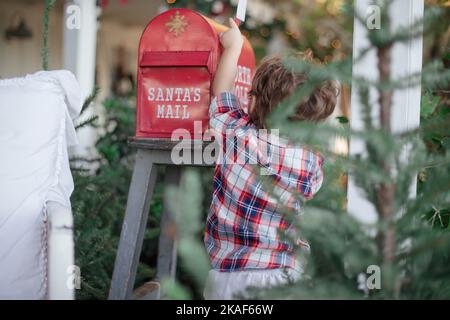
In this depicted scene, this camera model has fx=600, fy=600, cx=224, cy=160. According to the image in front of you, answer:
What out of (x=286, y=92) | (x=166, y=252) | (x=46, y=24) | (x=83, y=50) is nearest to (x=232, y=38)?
(x=286, y=92)

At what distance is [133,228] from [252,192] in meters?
0.65

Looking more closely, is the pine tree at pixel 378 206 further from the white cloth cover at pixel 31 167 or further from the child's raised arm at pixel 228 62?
the child's raised arm at pixel 228 62

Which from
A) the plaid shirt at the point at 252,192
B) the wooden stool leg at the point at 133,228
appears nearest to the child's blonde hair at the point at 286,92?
the plaid shirt at the point at 252,192

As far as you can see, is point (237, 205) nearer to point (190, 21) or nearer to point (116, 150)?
point (190, 21)

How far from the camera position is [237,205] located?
70.1 inches

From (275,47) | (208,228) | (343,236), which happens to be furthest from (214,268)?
(275,47)

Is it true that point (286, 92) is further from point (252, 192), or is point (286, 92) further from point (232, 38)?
point (232, 38)

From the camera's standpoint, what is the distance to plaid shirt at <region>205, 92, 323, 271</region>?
69.0 inches

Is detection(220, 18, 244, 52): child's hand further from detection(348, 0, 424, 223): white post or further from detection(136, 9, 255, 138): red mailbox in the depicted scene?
detection(348, 0, 424, 223): white post

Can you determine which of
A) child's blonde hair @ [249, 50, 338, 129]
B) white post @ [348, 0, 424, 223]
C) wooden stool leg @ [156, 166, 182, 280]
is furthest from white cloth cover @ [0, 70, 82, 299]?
white post @ [348, 0, 424, 223]

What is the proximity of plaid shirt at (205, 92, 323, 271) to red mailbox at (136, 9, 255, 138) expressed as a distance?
289 millimetres

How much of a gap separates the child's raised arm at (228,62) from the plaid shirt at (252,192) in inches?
8.1

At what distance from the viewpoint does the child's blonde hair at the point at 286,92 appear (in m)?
1.70
